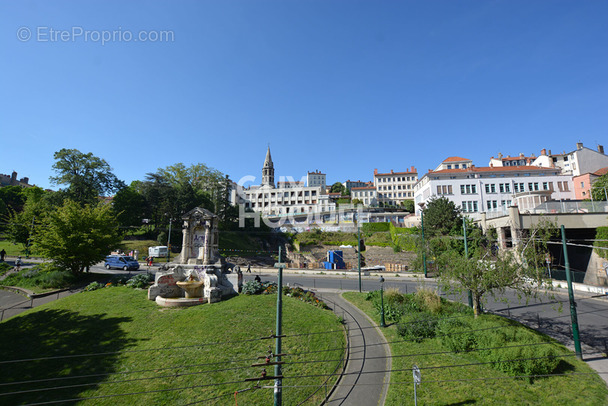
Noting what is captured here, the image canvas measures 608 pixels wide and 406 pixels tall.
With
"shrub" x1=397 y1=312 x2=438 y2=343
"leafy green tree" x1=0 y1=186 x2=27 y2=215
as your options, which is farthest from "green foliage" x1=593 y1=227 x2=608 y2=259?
A: "leafy green tree" x1=0 y1=186 x2=27 y2=215

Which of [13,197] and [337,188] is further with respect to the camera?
[337,188]

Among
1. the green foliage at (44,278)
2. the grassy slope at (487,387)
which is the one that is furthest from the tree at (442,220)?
the green foliage at (44,278)

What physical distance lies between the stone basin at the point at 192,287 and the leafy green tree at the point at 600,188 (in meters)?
58.6

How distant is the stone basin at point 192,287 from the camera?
1792 centimetres

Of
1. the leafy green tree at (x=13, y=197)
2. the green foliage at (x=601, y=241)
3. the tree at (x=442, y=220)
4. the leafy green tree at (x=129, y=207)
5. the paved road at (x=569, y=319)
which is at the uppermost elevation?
the leafy green tree at (x=13, y=197)

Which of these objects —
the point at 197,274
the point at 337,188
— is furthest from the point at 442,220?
the point at 337,188

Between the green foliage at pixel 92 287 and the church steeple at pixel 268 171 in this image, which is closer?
the green foliage at pixel 92 287

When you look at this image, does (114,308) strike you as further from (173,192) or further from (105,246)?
(173,192)

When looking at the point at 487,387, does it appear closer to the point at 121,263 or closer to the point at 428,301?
the point at 428,301

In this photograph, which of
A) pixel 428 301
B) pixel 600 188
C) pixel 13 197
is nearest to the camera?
pixel 428 301

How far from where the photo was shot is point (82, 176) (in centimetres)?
4725

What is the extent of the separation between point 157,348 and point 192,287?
20.4ft

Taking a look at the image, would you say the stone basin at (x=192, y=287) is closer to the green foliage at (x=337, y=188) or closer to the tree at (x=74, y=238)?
the tree at (x=74, y=238)

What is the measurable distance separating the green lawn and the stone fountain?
97 centimetres
